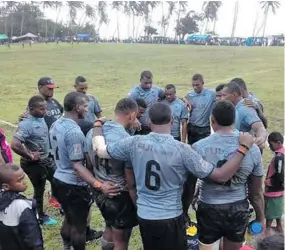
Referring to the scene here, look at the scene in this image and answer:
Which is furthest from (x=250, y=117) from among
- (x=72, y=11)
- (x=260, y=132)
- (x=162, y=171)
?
(x=72, y=11)

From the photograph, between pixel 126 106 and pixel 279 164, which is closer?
pixel 126 106

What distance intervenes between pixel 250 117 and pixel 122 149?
2195mm

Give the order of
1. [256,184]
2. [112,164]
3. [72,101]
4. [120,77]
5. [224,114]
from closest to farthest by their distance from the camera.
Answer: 1. [224,114]
2. [256,184]
3. [112,164]
4. [72,101]
5. [120,77]

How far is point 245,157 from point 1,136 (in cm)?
281

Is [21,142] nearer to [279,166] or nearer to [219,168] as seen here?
[219,168]

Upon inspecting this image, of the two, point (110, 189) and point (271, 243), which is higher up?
point (271, 243)

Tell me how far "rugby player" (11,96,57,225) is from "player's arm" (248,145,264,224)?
2.95 m

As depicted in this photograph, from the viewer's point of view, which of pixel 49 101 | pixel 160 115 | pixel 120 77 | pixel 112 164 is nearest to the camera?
pixel 160 115

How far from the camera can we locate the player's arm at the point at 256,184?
12.4 ft

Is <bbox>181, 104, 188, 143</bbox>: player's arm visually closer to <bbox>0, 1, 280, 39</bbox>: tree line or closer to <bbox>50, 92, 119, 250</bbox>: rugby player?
<bbox>50, 92, 119, 250</bbox>: rugby player

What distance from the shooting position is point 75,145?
4.30 metres

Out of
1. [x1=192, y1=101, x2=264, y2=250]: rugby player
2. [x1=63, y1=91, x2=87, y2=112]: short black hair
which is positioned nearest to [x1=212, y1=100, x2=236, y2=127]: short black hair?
[x1=192, y1=101, x2=264, y2=250]: rugby player

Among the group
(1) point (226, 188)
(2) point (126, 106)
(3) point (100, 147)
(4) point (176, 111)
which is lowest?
(4) point (176, 111)

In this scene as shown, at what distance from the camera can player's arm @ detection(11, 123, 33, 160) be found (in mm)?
5484
